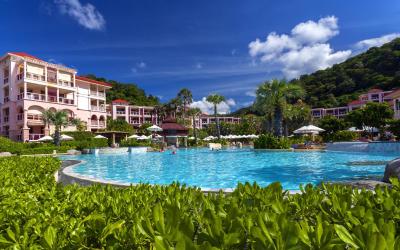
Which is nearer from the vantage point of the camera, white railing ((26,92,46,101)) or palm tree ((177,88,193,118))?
white railing ((26,92,46,101))

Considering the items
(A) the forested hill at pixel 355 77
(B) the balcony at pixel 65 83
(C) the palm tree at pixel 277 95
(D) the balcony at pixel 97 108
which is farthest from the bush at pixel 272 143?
(A) the forested hill at pixel 355 77

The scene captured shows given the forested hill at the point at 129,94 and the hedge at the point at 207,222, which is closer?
the hedge at the point at 207,222

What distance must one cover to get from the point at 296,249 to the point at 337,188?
5.90 ft

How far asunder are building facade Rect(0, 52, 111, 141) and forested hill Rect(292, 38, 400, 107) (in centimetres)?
6571

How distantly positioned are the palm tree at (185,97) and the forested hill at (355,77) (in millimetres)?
36167

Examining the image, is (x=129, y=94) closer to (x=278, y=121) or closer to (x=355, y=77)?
(x=278, y=121)

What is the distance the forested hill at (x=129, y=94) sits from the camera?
324ft

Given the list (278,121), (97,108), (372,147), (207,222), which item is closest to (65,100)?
(97,108)

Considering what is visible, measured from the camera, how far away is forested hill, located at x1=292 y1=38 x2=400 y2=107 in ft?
Answer: 294

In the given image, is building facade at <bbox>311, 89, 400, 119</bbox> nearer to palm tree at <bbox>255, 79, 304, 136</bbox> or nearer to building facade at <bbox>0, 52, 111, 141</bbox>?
palm tree at <bbox>255, 79, 304, 136</bbox>

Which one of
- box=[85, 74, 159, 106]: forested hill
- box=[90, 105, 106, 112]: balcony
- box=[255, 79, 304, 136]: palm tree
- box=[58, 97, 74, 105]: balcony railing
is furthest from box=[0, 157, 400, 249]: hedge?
box=[85, 74, 159, 106]: forested hill

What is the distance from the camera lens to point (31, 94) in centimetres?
4359

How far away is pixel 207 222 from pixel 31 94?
4933 centimetres

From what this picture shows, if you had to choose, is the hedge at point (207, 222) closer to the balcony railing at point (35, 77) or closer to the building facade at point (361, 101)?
the balcony railing at point (35, 77)
